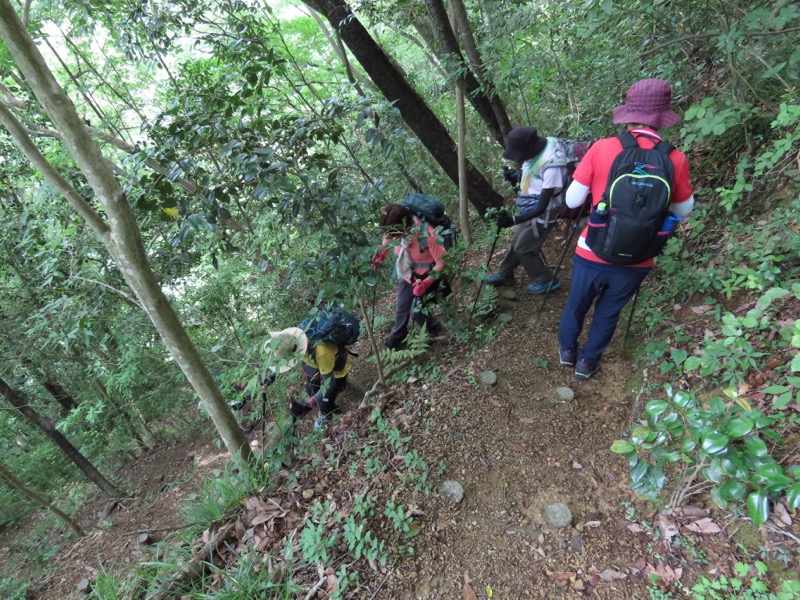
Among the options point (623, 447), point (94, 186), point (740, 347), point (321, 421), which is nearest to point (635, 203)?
point (740, 347)

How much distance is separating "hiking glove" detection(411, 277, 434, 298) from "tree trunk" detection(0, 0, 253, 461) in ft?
7.06

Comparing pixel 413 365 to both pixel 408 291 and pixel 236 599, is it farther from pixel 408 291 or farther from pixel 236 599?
pixel 236 599

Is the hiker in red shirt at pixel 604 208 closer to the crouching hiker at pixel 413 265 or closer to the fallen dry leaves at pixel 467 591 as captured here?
the crouching hiker at pixel 413 265

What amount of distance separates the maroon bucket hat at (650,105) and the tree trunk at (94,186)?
318 cm

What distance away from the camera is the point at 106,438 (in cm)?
746

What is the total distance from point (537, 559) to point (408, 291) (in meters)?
2.79

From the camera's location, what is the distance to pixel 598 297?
309cm

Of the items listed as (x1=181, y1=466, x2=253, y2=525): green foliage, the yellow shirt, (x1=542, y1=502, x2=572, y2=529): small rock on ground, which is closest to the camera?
(x1=542, y1=502, x2=572, y2=529): small rock on ground

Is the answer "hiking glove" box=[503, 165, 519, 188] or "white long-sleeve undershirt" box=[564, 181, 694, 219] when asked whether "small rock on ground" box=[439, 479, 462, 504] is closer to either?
"white long-sleeve undershirt" box=[564, 181, 694, 219]

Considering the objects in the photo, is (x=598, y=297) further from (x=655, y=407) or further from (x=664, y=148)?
(x=655, y=407)

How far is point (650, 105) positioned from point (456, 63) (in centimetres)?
260

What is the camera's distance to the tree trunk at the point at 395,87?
439 cm

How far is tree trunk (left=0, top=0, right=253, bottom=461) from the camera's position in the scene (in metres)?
1.76

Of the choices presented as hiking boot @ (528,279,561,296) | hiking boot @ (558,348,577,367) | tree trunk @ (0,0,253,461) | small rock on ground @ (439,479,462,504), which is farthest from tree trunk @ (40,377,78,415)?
hiking boot @ (558,348,577,367)
